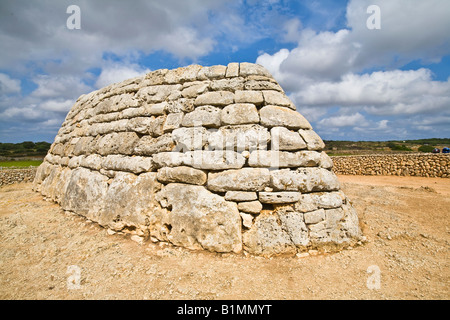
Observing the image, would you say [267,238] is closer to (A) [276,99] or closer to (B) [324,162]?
(B) [324,162]

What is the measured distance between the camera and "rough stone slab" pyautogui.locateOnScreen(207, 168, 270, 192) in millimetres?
3824

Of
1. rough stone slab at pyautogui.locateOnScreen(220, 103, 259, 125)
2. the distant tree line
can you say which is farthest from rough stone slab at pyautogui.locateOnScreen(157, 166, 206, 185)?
the distant tree line

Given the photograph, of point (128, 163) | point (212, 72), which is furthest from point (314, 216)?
point (128, 163)

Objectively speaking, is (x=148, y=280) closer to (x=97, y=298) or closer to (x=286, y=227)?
(x=97, y=298)

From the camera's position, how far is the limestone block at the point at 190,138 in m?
4.26

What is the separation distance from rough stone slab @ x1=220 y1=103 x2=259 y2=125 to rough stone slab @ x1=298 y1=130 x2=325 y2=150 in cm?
95

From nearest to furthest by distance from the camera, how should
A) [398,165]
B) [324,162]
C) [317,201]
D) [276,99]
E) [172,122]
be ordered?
[317,201] → [324,162] → [276,99] → [172,122] → [398,165]

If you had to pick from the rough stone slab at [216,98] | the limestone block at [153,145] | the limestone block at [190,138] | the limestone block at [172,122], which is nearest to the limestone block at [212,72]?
the rough stone slab at [216,98]

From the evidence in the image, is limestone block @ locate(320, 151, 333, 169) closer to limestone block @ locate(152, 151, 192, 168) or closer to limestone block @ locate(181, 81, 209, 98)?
limestone block @ locate(152, 151, 192, 168)

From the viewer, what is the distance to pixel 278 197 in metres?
3.79

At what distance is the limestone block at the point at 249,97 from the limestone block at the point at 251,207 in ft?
6.30

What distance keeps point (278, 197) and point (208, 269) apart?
62.3 inches

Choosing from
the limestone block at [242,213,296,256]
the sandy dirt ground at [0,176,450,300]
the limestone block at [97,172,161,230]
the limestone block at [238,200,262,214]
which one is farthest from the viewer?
the limestone block at [97,172,161,230]
